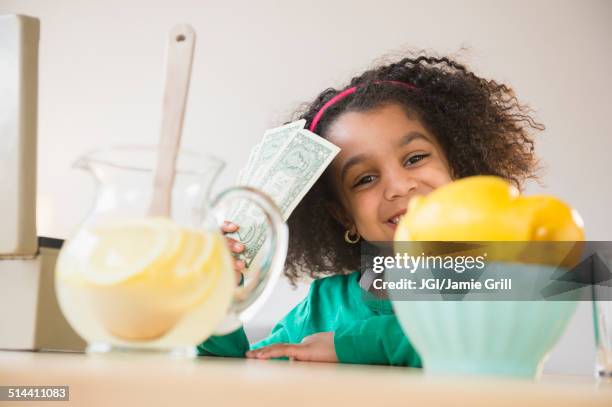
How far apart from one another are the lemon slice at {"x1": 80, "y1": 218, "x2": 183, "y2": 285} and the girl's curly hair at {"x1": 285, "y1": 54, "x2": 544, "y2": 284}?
0.95 metres

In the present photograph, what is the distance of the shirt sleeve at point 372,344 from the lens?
2.84 feet

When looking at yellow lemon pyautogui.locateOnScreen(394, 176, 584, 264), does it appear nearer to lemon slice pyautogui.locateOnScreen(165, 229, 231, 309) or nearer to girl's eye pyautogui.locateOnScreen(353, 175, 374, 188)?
lemon slice pyautogui.locateOnScreen(165, 229, 231, 309)

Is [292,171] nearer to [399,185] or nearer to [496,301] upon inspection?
[399,185]

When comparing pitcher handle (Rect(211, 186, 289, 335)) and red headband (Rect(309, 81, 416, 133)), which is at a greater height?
red headband (Rect(309, 81, 416, 133))

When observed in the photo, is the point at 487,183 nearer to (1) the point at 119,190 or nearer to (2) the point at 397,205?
(1) the point at 119,190

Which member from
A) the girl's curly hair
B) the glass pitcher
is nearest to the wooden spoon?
the glass pitcher

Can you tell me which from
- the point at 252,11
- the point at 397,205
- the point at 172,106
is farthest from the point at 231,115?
the point at 172,106

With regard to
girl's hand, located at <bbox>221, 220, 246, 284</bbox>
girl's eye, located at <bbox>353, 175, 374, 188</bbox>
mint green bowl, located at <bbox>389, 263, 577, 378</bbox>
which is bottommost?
mint green bowl, located at <bbox>389, 263, 577, 378</bbox>

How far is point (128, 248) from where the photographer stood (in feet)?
1.26

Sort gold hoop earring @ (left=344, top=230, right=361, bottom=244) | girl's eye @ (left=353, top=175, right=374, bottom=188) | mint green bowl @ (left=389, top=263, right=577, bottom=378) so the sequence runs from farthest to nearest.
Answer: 1. gold hoop earring @ (left=344, top=230, right=361, bottom=244)
2. girl's eye @ (left=353, top=175, right=374, bottom=188)
3. mint green bowl @ (left=389, top=263, right=577, bottom=378)

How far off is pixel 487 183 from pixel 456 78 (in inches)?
43.9

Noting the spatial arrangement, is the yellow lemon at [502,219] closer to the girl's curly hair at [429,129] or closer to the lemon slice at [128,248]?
the lemon slice at [128,248]

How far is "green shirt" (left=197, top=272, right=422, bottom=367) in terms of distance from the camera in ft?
2.86

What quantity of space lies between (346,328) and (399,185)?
0.33 meters
